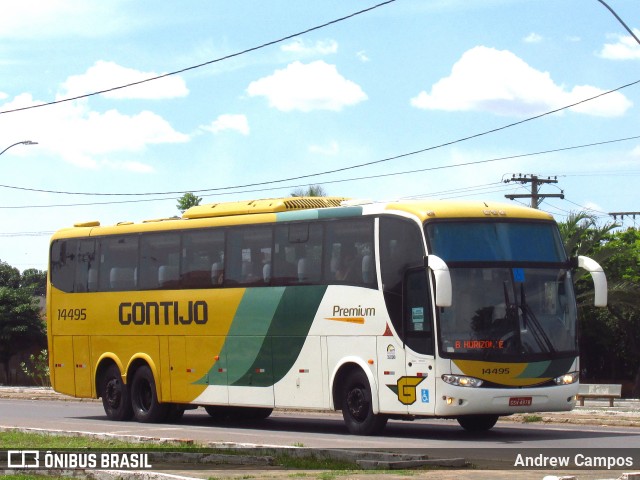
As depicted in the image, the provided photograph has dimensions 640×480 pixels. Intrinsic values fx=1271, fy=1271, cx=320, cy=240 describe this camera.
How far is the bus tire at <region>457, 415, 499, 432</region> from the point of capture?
2072 cm

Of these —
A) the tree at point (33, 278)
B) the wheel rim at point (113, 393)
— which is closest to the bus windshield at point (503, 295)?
the wheel rim at point (113, 393)

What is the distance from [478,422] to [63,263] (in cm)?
1028

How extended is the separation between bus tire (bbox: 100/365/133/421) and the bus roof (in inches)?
113

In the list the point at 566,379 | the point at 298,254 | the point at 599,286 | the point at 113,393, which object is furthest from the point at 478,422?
the point at 113,393

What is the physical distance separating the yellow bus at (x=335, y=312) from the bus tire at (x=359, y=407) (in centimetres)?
3

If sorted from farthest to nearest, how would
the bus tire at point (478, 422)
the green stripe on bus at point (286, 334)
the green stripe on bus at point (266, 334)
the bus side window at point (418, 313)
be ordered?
1. the green stripe on bus at point (266, 334)
2. the green stripe on bus at point (286, 334)
3. the bus tire at point (478, 422)
4. the bus side window at point (418, 313)

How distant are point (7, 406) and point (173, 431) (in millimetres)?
12034

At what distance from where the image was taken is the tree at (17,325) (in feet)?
186

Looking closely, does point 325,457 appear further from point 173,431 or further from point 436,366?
point 173,431

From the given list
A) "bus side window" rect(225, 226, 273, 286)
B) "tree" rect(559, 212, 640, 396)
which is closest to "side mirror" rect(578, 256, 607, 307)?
"bus side window" rect(225, 226, 273, 286)

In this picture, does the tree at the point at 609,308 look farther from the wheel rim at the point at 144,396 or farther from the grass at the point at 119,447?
the grass at the point at 119,447

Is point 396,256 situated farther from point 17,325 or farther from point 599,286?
point 17,325

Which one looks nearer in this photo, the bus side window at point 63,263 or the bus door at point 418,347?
the bus door at point 418,347

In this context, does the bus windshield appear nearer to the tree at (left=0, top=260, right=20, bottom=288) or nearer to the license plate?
the license plate
